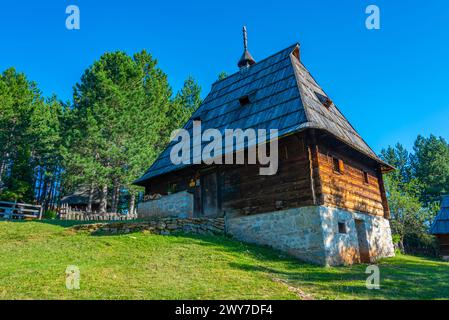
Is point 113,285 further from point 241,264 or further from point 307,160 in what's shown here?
point 307,160

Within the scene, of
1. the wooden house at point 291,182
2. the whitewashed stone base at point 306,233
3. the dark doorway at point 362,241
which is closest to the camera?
the whitewashed stone base at point 306,233

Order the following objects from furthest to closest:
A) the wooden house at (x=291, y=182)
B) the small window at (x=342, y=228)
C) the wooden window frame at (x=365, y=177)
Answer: the wooden window frame at (x=365, y=177)
the small window at (x=342, y=228)
the wooden house at (x=291, y=182)

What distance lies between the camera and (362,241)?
48.2 feet

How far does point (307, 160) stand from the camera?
12.6 metres

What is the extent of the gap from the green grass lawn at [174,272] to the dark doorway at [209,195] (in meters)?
2.19

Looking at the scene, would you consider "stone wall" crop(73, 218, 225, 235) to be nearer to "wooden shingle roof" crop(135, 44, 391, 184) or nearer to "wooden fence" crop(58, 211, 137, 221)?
"wooden shingle roof" crop(135, 44, 391, 184)

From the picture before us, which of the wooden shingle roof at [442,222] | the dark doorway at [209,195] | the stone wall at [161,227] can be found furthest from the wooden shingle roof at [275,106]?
the wooden shingle roof at [442,222]

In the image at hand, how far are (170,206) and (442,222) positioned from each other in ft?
64.6

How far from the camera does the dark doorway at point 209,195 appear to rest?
600 inches

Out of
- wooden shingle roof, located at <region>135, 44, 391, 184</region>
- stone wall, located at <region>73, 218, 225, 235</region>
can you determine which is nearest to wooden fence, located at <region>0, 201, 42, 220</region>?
wooden shingle roof, located at <region>135, 44, 391, 184</region>

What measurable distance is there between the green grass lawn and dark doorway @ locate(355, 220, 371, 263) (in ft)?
7.94

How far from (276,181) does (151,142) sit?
22.5 m

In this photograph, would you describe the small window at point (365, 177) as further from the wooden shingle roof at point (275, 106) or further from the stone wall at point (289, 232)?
the stone wall at point (289, 232)

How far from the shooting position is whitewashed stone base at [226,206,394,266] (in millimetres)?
11625
